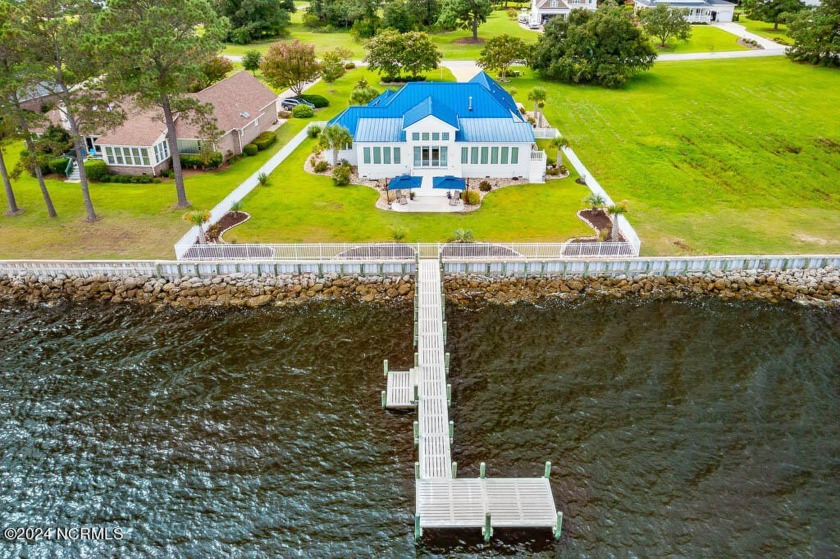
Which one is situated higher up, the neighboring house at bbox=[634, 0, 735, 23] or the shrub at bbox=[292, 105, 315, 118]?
the neighboring house at bbox=[634, 0, 735, 23]

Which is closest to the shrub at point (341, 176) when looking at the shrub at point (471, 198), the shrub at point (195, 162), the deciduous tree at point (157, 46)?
the shrub at point (471, 198)

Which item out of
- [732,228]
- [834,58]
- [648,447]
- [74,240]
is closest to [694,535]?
[648,447]

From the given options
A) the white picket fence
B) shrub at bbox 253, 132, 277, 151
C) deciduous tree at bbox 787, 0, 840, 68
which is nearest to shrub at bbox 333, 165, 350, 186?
shrub at bbox 253, 132, 277, 151

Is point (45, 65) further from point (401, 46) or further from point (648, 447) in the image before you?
point (401, 46)

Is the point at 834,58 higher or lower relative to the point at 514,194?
higher

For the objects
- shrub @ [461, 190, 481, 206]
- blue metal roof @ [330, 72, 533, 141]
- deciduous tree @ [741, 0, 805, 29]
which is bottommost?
shrub @ [461, 190, 481, 206]

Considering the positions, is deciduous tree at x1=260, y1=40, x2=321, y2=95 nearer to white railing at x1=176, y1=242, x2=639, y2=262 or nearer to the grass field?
the grass field
